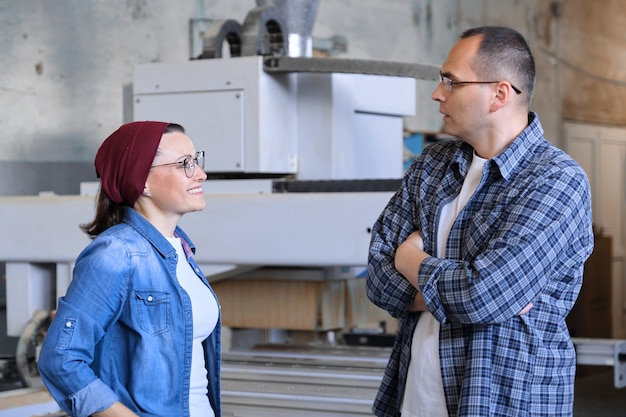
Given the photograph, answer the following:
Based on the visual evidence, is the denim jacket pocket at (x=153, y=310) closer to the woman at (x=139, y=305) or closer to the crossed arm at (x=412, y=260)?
the woman at (x=139, y=305)

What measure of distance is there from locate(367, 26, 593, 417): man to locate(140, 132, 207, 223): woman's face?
0.92ft

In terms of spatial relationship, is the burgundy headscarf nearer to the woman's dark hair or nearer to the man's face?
the woman's dark hair

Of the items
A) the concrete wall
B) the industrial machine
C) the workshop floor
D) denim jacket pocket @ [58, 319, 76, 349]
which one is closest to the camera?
denim jacket pocket @ [58, 319, 76, 349]

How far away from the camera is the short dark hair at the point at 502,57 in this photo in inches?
49.4

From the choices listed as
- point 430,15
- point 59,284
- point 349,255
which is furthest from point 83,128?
point 430,15

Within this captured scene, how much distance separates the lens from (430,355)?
4.13 feet

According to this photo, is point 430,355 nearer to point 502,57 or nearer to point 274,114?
point 502,57

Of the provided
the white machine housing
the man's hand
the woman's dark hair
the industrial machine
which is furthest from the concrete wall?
the man's hand

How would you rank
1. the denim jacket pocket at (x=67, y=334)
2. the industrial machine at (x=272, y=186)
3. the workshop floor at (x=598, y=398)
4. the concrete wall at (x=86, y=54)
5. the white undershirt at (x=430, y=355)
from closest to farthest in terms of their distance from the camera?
1. the denim jacket pocket at (x=67, y=334)
2. the white undershirt at (x=430, y=355)
3. the industrial machine at (x=272, y=186)
4. the concrete wall at (x=86, y=54)
5. the workshop floor at (x=598, y=398)

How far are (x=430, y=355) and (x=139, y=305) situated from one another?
392mm

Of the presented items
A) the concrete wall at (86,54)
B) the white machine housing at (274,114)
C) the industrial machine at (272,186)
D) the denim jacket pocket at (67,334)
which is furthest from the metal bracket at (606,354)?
the denim jacket pocket at (67,334)

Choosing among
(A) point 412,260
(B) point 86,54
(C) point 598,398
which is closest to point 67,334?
(A) point 412,260

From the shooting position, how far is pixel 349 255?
7.06ft

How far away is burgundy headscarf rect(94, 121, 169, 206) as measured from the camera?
124 cm
